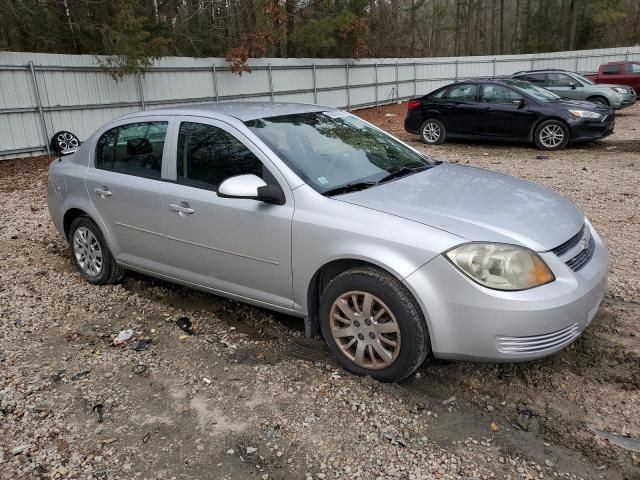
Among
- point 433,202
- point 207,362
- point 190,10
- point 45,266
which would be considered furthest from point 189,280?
point 190,10

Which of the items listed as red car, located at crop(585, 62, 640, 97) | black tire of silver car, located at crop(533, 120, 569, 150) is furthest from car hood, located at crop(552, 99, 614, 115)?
red car, located at crop(585, 62, 640, 97)

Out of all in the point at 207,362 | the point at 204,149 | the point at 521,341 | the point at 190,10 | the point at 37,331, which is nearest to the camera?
the point at 521,341

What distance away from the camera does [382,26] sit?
31234 mm

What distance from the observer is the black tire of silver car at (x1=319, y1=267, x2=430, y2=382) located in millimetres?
3064

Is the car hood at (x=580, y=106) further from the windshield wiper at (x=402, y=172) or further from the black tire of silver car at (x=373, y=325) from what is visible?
the black tire of silver car at (x=373, y=325)

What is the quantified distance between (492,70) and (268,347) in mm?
30167

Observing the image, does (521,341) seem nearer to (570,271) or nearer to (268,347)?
(570,271)

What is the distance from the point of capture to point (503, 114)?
1206 centimetres

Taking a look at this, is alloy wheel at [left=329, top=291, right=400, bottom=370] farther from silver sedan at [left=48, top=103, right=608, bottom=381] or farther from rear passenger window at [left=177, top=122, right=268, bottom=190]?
rear passenger window at [left=177, top=122, right=268, bottom=190]

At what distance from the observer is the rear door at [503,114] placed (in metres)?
11.9

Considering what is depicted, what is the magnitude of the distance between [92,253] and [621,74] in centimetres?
2295

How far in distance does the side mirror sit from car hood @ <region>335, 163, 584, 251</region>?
0.41 metres

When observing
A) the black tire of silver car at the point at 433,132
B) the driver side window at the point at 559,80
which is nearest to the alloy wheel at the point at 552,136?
the black tire of silver car at the point at 433,132

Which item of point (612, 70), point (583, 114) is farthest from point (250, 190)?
point (612, 70)
